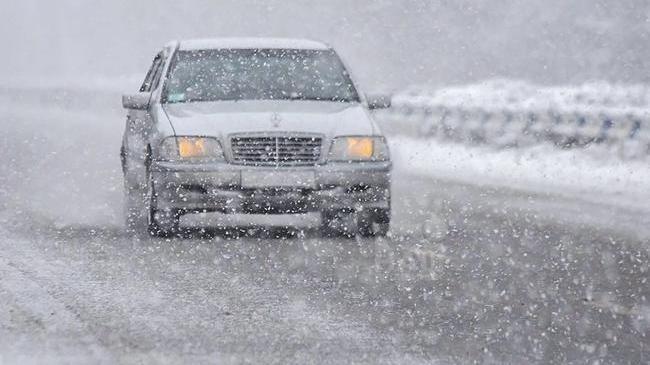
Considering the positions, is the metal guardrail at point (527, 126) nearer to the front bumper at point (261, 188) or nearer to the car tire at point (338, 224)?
the car tire at point (338, 224)

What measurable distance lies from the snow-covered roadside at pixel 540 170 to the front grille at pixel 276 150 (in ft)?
15.2

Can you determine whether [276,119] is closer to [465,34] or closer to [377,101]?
[377,101]

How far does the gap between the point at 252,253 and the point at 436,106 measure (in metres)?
13.7

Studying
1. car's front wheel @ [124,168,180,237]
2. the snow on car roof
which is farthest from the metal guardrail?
car's front wheel @ [124,168,180,237]

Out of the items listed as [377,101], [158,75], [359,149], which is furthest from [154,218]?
[377,101]

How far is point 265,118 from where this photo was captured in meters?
10.6

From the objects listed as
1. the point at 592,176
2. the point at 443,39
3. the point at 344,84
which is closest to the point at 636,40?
the point at 443,39

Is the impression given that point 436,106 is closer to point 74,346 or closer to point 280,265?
point 280,265

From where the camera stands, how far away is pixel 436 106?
2316 cm

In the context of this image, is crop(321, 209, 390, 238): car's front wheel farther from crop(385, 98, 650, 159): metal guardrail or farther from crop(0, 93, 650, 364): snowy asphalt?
crop(385, 98, 650, 159): metal guardrail

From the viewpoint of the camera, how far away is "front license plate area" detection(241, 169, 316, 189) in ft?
33.7

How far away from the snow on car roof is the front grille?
1819mm

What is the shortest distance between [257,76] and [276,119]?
1.15 metres

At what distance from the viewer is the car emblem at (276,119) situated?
1052 centimetres
